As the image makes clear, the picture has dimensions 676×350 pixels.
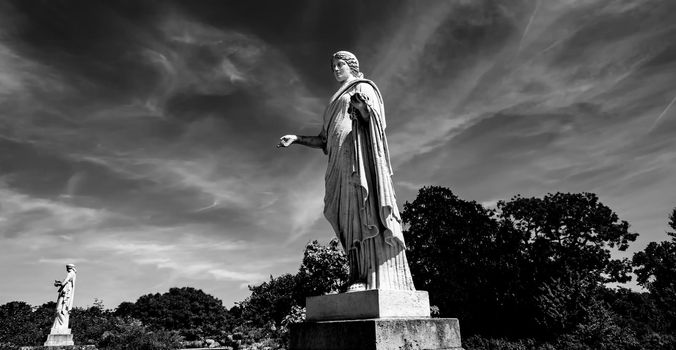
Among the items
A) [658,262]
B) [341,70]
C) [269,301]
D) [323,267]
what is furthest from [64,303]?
[658,262]

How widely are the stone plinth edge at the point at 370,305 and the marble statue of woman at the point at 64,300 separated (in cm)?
2365

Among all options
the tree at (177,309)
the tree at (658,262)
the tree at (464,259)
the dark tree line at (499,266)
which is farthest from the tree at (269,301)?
the tree at (658,262)

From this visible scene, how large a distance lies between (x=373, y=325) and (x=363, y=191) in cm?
154

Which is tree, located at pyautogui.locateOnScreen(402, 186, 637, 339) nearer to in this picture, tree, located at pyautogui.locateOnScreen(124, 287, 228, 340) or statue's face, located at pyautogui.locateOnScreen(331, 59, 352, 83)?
statue's face, located at pyautogui.locateOnScreen(331, 59, 352, 83)

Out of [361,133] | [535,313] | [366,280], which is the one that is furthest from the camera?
[535,313]

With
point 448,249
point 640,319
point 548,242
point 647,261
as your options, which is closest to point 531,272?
point 548,242

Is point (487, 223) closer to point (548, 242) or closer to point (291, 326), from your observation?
point (548, 242)

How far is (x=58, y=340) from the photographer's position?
70.3 feet

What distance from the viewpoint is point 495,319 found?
3123 centimetres

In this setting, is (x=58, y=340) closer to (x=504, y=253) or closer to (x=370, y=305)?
(x=370, y=305)

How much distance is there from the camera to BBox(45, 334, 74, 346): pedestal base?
69.5 ft

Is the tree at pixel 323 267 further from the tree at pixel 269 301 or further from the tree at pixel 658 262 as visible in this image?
the tree at pixel 658 262

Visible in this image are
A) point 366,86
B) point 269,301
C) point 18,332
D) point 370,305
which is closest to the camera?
point 370,305

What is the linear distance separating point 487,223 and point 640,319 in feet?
44.8
